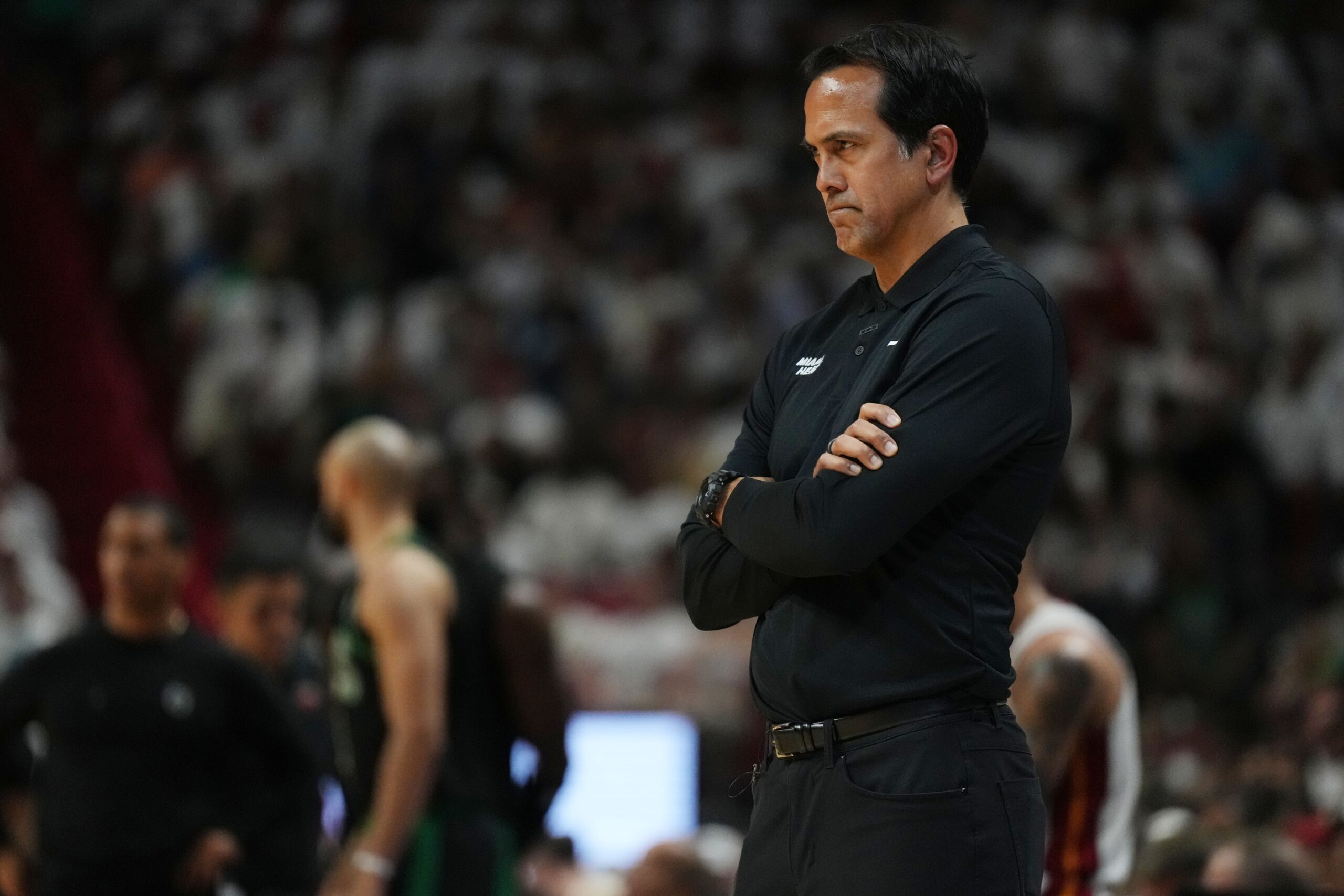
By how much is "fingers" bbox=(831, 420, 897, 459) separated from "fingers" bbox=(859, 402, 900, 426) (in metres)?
0.01

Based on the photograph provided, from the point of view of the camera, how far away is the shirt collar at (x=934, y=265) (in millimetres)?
2975

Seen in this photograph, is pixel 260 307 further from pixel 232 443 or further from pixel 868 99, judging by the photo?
pixel 868 99

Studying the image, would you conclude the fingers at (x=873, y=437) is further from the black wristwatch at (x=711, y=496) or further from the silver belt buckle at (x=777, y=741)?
the silver belt buckle at (x=777, y=741)

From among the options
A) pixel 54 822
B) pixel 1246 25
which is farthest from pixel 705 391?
pixel 54 822

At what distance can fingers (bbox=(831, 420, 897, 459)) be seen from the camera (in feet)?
9.04

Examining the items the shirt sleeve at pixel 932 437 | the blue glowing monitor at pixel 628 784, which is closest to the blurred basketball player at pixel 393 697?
the shirt sleeve at pixel 932 437

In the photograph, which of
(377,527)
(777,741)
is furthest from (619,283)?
(777,741)

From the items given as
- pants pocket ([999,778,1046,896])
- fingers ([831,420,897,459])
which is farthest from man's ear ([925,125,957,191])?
pants pocket ([999,778,1046,896])

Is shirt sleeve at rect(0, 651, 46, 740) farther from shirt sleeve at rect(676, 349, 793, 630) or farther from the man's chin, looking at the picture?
the man's chin

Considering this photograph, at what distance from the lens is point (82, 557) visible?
11.7 metres

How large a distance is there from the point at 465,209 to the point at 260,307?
1.90 m

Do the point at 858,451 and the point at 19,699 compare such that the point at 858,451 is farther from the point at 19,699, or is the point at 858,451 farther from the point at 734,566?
the point at 19,699

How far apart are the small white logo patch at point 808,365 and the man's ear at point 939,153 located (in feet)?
1.17

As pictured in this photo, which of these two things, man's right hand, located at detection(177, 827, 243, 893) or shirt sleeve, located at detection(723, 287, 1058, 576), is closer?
shirt sleeve, located at detection(723, 287, 1058, 576)
